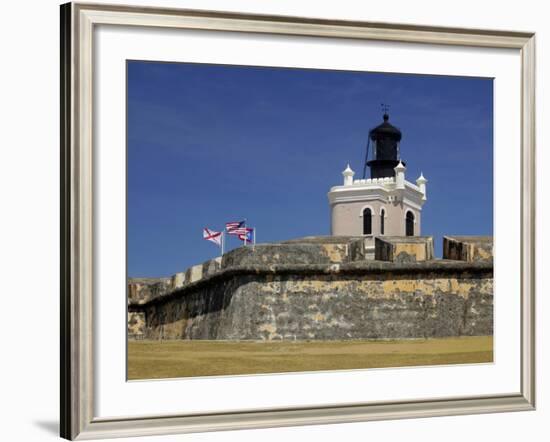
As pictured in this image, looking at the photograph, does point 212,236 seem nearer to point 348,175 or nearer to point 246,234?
point 246,234

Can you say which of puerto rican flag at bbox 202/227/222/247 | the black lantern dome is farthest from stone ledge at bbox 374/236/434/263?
puerto rican flag at bbox 202/227/222/247

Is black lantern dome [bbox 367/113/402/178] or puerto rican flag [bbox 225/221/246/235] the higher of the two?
black lantern dome [bbox 367/113/402/178]

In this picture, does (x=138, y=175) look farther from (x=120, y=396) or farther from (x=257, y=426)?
(x=257, y=426)

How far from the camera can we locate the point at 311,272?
675 centimetres

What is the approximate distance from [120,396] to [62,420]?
1.05 feet

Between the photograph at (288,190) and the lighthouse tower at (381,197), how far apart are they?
0.01 meters

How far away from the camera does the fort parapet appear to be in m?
5.41

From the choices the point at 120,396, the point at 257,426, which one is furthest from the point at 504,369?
the point at 120,396

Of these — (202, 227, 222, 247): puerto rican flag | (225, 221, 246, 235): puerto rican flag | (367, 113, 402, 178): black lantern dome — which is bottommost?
(202, 227, 222, 247): puerto rican flag

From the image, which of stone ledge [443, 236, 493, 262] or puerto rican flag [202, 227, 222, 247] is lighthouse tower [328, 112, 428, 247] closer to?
stone ledge [443, 236, 493, 262]

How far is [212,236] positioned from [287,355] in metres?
0.86

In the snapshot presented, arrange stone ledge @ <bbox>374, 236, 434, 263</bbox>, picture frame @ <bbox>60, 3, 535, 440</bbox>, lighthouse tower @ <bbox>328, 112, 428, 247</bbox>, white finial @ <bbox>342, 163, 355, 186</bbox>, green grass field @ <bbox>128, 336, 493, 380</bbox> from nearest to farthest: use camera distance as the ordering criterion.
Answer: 1. picture frame @ <bbox>60, 3, 535, 440</bbox>
2. green grass field @ <bbox>128, 336, 493, 380</bbox>
3. lighthouse tower @ <bbox>328, 112, 428, 247</bbox>
4. white finial @ <bbox>342, 163, 355, 186</bbox>
5. stone ledge @ <bbox>374, 236, 434, 263</bbox>

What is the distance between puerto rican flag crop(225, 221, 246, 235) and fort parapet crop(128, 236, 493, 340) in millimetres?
262

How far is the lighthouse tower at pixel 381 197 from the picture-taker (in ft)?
18.0
